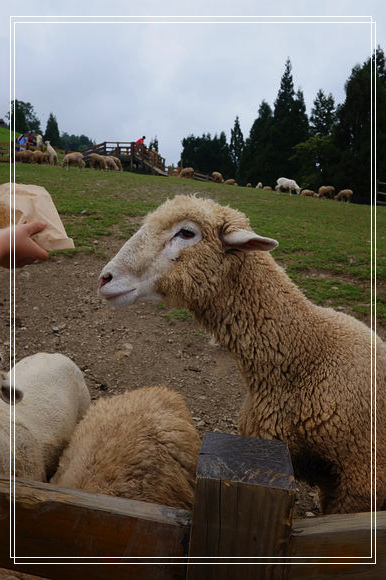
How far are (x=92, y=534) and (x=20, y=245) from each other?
1.18 meters

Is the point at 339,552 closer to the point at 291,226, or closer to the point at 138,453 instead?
the point at 138,453

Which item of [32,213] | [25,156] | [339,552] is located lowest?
[339,552]

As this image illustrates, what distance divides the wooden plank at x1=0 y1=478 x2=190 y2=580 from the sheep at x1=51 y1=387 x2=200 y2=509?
1.06 m

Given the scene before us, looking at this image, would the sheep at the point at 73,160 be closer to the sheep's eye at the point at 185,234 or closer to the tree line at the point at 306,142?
the tree line at the point at 306,142

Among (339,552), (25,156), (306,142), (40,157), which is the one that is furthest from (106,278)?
(40,157)

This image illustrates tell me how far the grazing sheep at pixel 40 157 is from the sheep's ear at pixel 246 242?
23844 mm

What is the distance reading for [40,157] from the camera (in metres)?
24.0

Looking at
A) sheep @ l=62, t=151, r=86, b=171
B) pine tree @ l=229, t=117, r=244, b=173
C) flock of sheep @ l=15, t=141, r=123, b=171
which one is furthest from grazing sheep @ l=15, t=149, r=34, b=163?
pine tree @ l=229, t=117, r=244, b=173

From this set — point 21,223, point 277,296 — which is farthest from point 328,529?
point 21,223

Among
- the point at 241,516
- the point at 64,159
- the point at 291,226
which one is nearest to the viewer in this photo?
the point at 241,516

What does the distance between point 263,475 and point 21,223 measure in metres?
1.50

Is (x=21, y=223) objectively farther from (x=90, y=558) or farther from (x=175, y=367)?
(x=175, y=367)

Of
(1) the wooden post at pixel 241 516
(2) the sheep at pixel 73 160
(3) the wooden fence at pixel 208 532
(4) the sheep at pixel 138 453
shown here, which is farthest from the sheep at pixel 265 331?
(2) the sheep at pixel 73 160

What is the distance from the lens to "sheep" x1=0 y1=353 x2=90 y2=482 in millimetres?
2620
